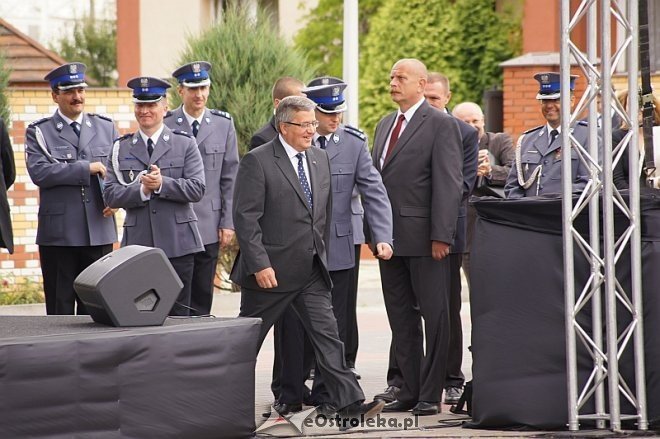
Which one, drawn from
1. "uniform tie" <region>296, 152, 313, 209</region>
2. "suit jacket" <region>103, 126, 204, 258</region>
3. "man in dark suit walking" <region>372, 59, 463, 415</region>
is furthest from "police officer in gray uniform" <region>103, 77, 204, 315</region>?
"man in dark suit walking" <region>372, 59, 463, 415</region>

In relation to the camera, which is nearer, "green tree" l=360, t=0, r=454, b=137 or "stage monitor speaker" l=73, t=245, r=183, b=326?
"stage monitor speaker" l=73, t=245, r=183, b=326

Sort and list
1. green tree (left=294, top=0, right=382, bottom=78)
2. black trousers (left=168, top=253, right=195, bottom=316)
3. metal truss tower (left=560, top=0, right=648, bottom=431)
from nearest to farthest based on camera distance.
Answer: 1. metal truss tower (left=560, top=0, right=648, bottom=431)
2. black trousers (left=168, top=253, right=195, bottom=316)
3. green tree (left=294, top=0, right=382, bottom=78)

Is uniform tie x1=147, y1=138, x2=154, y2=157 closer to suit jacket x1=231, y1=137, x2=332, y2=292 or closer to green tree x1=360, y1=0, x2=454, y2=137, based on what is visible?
suit jacket x1=231, y1=137, x2=332, y2=292

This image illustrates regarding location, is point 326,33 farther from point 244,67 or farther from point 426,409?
point 426,409

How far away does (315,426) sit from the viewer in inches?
320

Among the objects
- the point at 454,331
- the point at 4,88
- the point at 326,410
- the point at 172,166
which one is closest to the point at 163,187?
the point at 172,166

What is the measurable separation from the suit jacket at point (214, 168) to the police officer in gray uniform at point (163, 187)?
44cm

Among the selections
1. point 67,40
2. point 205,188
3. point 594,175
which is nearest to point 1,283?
point 205,188

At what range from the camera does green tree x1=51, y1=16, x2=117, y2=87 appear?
108 feet

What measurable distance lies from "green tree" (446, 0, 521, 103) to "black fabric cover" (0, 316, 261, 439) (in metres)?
14.0

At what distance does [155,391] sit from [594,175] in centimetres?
254

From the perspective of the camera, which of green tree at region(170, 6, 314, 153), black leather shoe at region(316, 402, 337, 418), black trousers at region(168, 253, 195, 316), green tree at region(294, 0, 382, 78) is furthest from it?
green tree at region(294, 0, 382, 78)

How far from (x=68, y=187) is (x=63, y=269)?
553 millimetres

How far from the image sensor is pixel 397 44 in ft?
70.2
